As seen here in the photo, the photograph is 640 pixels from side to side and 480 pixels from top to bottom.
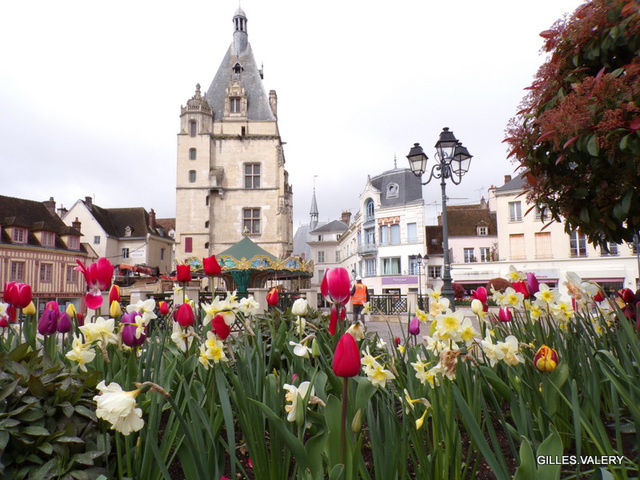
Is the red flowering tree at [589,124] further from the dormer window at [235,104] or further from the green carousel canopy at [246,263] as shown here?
the dormer window at [235,104]

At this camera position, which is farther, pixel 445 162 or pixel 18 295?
pixel 445 162

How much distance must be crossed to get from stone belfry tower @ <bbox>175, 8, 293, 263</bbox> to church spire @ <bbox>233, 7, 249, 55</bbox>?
17.4 feet

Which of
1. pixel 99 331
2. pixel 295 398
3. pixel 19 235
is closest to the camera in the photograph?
pixel 295 398

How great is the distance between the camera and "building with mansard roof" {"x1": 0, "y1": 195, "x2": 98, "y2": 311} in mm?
28031

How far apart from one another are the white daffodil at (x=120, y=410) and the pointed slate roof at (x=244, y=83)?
3153cm

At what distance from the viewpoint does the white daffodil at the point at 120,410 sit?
1.29m

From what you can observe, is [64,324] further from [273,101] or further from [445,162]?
[273,101]

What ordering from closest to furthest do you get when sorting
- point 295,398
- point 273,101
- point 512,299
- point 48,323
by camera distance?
1. point 295,398
2. point 48,323
3. point 512,299
4. point 273,101

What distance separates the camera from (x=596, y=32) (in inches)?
113

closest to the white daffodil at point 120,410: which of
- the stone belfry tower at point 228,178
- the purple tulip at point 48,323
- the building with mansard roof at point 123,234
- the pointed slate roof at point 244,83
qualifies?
the purple tulip at point 48,323

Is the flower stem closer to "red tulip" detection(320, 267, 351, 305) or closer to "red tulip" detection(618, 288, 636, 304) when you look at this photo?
"red tulip" detection(320, 267, 351, 305)

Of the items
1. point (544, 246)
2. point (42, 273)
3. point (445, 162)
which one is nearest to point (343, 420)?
point (445, 162)

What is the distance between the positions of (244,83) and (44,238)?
1951 centimetres

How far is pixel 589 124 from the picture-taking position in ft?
8.24
